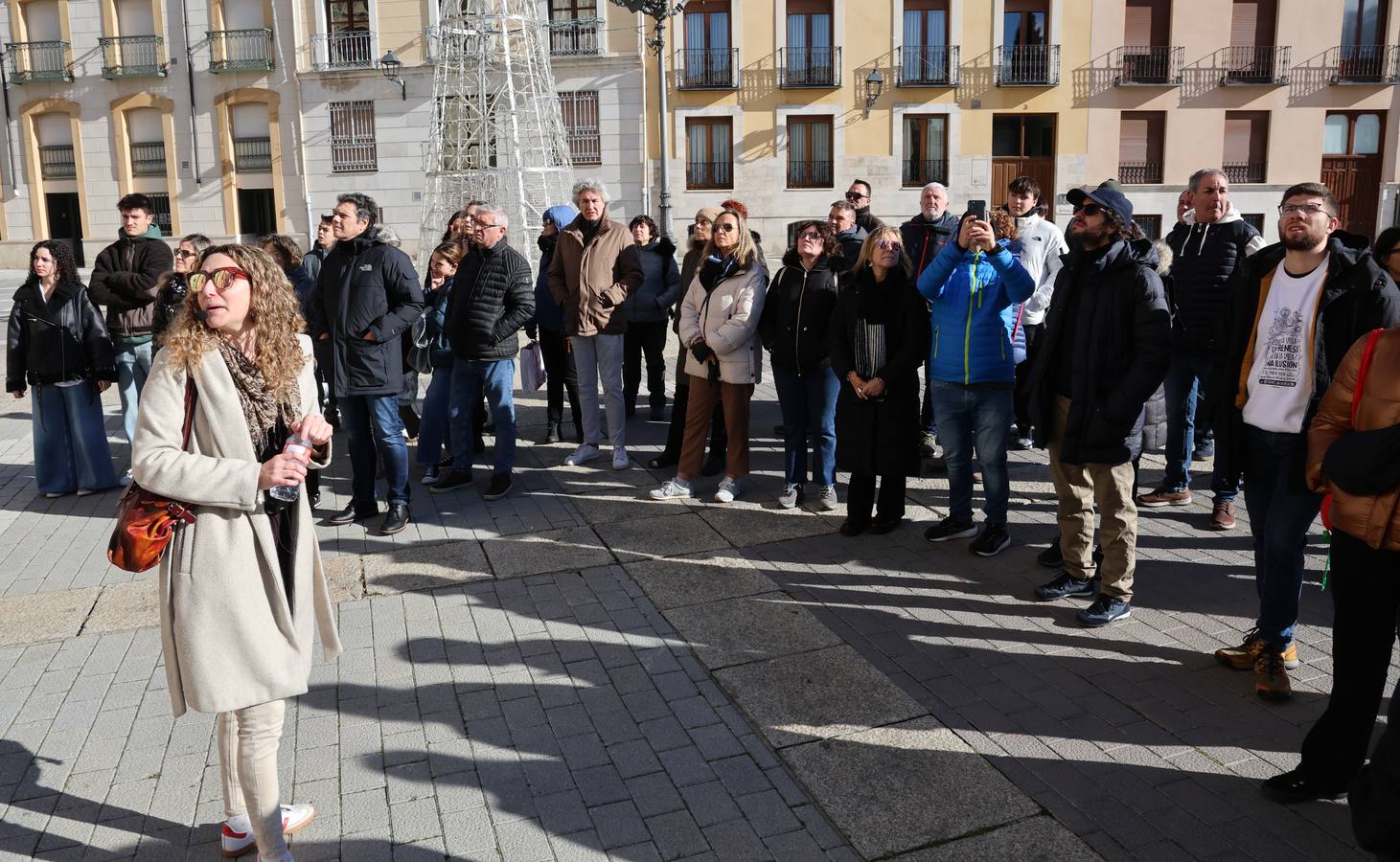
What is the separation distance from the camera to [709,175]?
28.4 m

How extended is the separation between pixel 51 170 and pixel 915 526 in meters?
32.6

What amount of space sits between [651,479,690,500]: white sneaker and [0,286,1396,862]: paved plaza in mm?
700

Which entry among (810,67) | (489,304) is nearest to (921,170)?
(810,67)

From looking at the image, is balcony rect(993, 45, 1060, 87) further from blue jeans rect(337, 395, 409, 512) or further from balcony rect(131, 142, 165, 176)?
blue jeans rect(337, 395, 409, 512)

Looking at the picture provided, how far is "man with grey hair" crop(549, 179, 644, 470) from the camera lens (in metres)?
7.59

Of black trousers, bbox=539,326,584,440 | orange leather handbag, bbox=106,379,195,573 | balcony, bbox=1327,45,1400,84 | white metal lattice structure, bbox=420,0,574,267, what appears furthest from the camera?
balcony, bbox=1327,45,1400,84

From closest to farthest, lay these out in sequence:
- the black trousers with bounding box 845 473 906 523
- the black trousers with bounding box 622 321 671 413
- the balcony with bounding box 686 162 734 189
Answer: the black trousers with bounding box 845 473 906 523, the black trousers with bounding box 622 321 671 413, the balcony with bounding box 686 162 734 189

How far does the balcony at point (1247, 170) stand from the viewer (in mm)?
28547

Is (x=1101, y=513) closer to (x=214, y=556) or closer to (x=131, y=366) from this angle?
(x=214, y=556)

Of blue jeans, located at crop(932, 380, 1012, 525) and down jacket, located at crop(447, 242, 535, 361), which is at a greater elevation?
down jacket, located at crop(447, 242, 535, 361)

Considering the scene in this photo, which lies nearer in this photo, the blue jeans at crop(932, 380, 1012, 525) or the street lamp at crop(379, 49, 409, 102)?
the blue jeans at crop(932, 380, 1012, 525)

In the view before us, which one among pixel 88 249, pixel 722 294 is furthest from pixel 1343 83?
pixel 88 249

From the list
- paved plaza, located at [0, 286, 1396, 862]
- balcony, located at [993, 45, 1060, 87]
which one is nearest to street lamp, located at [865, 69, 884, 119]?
balcony, located at [993, 45, 1060, 87]

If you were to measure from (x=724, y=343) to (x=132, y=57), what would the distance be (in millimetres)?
29772
